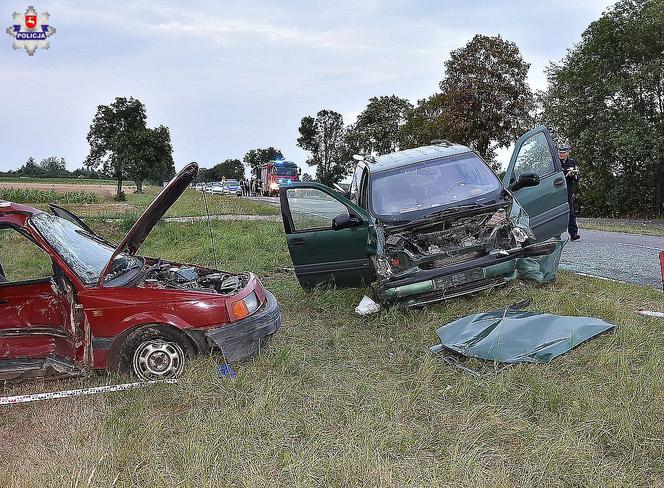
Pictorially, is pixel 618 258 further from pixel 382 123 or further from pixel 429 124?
pixel 382 123

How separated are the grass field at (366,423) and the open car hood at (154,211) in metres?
1.06

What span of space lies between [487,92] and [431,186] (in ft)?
80.0

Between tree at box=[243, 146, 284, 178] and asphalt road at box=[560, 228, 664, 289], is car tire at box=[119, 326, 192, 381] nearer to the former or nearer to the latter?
asphalt road at box=[560, 228, 664, 289]

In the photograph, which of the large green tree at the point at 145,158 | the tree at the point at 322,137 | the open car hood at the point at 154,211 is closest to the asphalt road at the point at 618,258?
the open car hood at the point at 154,211

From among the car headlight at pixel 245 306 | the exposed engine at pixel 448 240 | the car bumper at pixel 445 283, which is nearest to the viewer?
the car headlight at pixel 245 306

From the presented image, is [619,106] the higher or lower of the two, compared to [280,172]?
higher

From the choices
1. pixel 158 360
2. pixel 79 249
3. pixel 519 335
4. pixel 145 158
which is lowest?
pixel 158 360

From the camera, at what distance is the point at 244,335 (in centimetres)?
415

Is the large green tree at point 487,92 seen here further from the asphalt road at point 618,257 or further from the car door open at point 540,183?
the car door open at point 540,183

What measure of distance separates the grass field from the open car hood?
41.7 inches

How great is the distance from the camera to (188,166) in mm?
4473

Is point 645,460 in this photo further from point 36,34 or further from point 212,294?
point 36,34

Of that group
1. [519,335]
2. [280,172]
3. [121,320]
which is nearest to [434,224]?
[519,335]

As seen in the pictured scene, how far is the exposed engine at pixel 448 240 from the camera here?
552 centimetres
